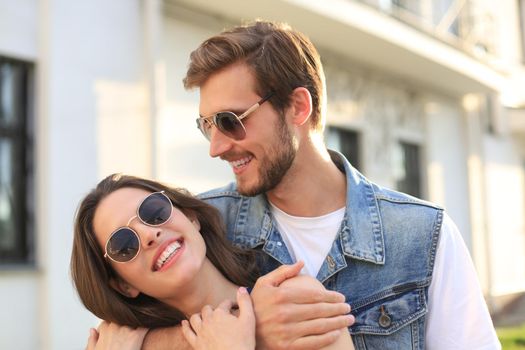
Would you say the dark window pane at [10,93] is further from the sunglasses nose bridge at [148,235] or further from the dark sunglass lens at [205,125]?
the sunglasses nose bridge at [148,235]

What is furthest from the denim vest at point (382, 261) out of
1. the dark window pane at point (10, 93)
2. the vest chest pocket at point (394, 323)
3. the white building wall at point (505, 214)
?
the white building wall at point (505, 214)

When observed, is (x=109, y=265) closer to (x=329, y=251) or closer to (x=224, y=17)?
(x=329, y=251)

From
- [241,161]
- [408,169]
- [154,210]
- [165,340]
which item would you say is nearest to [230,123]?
[241,161]

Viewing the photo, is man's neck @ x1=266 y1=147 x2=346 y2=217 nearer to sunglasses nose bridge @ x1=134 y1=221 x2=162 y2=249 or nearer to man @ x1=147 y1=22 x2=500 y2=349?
man @ x1=147 y1=22 x2=500 y2=349

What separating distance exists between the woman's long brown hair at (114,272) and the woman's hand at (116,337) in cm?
3

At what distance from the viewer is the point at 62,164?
6703mm

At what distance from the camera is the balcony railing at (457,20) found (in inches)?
488

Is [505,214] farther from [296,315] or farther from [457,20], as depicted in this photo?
[296,315]

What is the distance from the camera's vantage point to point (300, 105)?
2.77 meters

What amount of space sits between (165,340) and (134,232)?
1.16 feet

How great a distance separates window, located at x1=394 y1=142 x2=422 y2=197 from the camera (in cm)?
1292

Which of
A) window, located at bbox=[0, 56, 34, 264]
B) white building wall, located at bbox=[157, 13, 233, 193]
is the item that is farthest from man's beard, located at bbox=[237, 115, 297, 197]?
white building wall, located at bbox=[157, 13, 233, 193]

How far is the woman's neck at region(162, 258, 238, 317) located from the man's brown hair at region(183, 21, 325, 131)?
611mm

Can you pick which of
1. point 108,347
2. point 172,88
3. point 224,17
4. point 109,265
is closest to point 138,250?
point 109,265
